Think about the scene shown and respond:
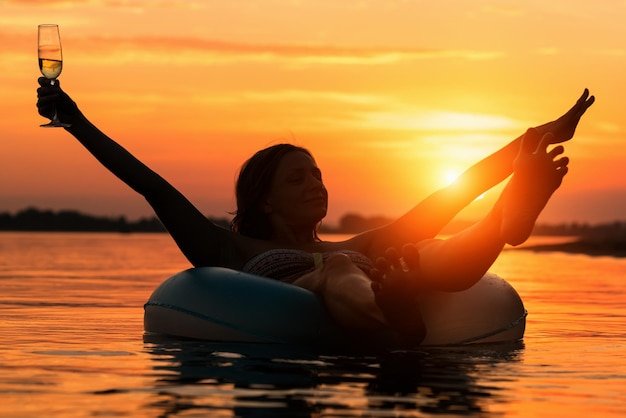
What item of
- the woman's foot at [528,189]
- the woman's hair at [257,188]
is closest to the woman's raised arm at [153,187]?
the woman's hair at [257,188]

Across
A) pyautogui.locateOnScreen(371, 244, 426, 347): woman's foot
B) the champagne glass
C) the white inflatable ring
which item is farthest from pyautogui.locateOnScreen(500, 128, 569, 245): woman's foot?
the champagne glass

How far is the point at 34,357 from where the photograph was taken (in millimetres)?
6844

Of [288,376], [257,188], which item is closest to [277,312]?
[257,188]

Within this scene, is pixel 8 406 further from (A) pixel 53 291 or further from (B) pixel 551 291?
(B) pixel 551 291

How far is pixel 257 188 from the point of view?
27.6 feet

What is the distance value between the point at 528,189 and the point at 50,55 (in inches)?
130

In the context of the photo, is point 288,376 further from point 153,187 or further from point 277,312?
point 153,187

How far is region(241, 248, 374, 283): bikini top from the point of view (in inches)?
313

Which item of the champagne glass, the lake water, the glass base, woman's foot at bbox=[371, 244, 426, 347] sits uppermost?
the champagne glass

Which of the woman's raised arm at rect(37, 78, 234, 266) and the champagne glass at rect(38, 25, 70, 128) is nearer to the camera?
the champagne glass at rect(38, 25, 70, 128)

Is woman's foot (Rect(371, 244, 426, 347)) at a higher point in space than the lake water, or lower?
higher

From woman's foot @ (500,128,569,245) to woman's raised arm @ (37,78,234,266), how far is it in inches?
98.8

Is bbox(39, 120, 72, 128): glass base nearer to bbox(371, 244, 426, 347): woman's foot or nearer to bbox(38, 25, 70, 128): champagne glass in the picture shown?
bbox(38, 25, 70, 128): champagne glass

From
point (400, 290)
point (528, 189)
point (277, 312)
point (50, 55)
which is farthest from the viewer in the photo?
point (50, 55)
